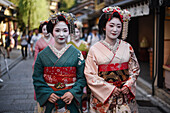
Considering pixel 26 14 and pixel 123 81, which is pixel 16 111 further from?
pixel 26 14

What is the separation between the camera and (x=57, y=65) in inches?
122

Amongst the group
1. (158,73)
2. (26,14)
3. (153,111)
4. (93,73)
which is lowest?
(153,111)

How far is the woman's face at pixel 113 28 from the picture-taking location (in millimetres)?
3248

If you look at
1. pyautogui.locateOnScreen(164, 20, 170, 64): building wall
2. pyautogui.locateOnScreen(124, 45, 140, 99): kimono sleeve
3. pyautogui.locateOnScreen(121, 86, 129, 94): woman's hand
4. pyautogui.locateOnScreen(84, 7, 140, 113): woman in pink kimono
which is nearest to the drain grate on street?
pyautogui.locateOnScreen(164, 20, 170, 64): building wall

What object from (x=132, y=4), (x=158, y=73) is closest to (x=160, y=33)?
(x=158, y=73)

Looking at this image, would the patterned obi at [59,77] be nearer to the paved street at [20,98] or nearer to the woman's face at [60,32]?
the woman's face at [60,32]

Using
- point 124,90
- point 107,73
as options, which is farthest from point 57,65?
point 124,90

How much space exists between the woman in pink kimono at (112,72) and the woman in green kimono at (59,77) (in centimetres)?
20

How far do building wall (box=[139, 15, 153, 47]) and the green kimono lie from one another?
10321 mm

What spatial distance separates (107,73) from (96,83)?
8.9 inches

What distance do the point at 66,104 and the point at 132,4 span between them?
6191 mm

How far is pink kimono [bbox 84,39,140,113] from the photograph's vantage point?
315 centimetres

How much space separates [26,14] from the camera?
22969mm

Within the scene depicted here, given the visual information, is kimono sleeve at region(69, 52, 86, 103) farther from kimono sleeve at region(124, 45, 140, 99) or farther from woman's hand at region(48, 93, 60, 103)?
kimono sleeve at region(124, 45, 140, 99)
